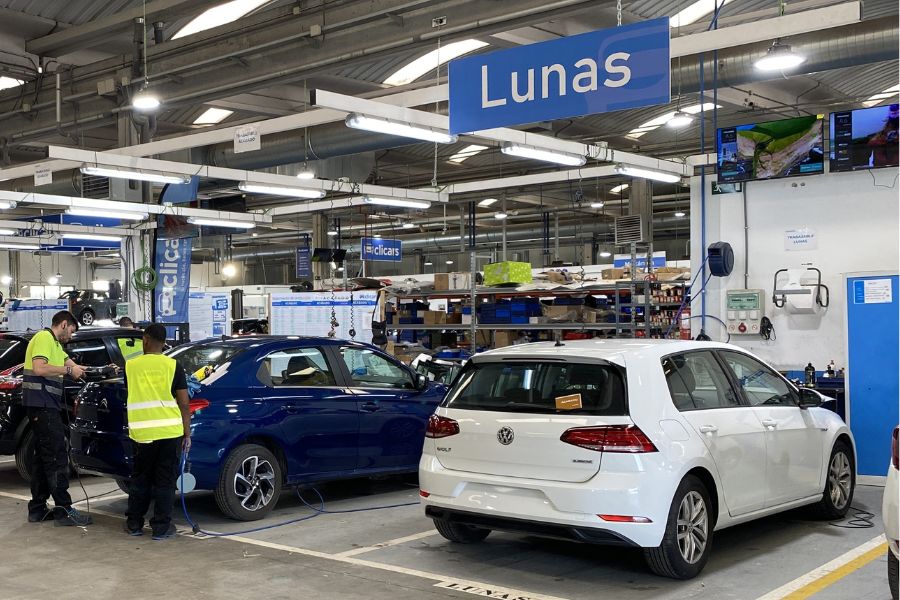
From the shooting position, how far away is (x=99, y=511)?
7.98 meters

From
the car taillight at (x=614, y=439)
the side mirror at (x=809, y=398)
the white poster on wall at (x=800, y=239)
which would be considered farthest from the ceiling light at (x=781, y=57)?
the car taillight at (x=614, y=439)

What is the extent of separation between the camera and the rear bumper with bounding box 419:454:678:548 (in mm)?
5234

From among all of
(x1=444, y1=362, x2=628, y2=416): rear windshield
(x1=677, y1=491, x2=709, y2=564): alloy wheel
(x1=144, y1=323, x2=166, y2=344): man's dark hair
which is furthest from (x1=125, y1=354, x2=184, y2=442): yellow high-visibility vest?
(x1=677, y1=491, x2=709, y2=564): alloy wheel

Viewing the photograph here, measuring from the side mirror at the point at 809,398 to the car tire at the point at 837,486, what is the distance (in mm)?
534

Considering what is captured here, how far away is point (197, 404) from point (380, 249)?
1558 cm

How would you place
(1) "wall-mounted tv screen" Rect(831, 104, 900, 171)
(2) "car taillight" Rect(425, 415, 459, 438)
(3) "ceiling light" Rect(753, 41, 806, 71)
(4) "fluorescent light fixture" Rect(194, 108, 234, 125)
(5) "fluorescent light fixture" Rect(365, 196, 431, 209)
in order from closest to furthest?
(2) "car taillight" Rect(425, 415, 459, 438) → (3) "ceiling light" Rect(753, 41, 806, 71) → (1) "wall-mounted tv screen" Rect(831, 104, 900, 171) → (5) "fluorescent light fixture" Rect(365, 196, 431, 209) → (4) "fluorescent light fixture" Rect(194, 108, 234, 125)

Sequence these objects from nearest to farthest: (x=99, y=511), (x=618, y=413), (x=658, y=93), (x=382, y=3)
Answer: (x=618, y=413) < (x=658, y=93) < (x=99, y=511) < (x=382, y=3)

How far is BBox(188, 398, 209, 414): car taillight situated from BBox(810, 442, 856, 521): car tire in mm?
4730

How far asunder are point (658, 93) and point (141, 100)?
645cm

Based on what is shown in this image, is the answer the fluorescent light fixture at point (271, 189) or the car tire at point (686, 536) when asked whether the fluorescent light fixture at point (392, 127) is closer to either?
the fluorescent light fixture at point (271, 189)

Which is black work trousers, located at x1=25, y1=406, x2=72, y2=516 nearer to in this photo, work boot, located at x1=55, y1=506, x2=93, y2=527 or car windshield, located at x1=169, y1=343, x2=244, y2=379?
work boot, located at x1=55, y1=506, x2=93, y2=527

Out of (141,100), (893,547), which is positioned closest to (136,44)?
(141,100)

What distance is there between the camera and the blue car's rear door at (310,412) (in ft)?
25.0

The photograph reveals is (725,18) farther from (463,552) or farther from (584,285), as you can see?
(463,552)
